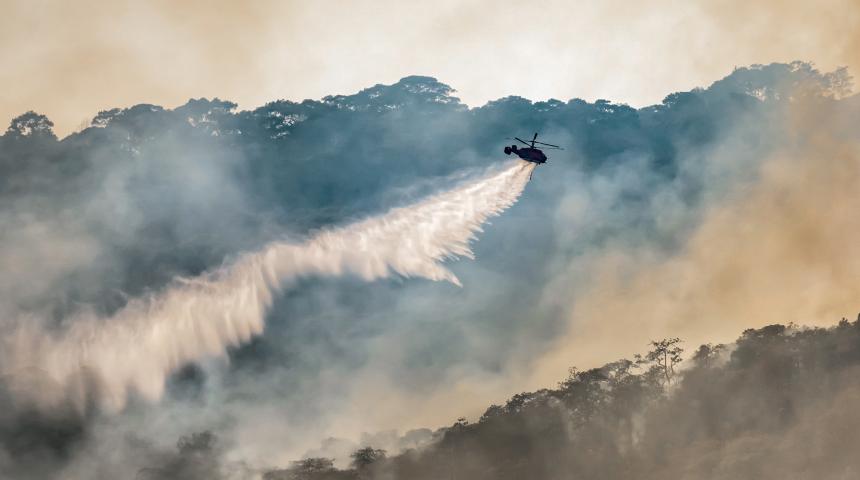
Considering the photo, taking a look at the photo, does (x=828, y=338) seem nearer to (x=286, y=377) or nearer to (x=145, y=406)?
(x=286, y=377)

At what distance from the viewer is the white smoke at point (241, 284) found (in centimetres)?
9194

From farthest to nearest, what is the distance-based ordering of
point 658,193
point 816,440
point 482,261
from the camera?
1. point 658,193
2. point 482,261
3. point 816,440

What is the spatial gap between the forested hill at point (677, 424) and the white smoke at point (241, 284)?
1155 inches

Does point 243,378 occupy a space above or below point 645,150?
below

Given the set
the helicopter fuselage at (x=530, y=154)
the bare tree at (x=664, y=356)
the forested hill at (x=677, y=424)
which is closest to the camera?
the helicopter fuselage at (x=530, y=154)

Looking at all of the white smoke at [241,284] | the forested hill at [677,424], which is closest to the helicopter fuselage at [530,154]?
the white smoke at [241,284]

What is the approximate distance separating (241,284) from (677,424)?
193 ft

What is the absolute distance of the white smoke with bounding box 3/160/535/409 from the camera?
91938 mm

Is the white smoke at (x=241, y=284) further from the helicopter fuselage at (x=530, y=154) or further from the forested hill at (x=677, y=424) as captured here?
the forested hill at (x=677, y=424)

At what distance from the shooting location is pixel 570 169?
187625mm

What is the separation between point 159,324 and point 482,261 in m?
77.5

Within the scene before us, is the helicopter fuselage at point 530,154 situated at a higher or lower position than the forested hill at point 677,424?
higher

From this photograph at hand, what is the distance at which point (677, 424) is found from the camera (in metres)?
126

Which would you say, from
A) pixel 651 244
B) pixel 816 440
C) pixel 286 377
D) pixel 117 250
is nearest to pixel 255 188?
pixel 117 250
